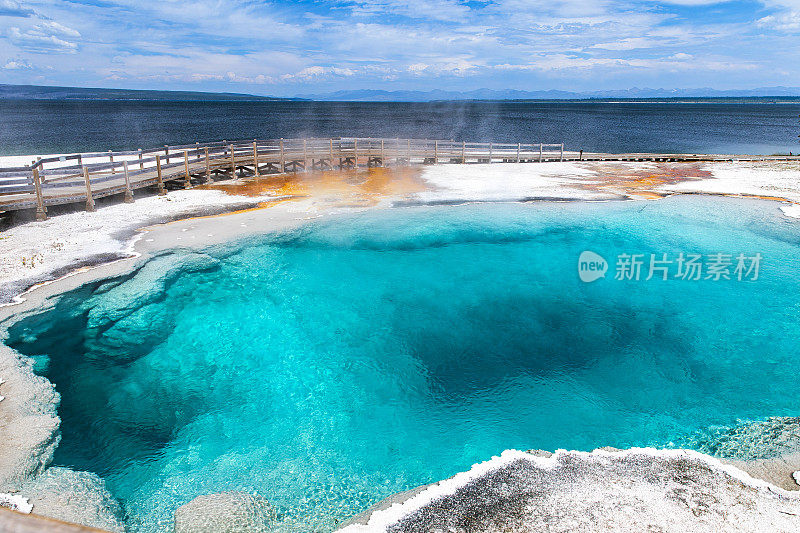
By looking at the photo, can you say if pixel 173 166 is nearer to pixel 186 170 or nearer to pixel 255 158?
pixel 186 170

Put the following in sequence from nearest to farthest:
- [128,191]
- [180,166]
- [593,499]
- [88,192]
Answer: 1. [593,499]
2. [88,192]
3. [128,191]
4. [180,166]

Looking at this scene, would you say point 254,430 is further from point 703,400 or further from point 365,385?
point 703,400

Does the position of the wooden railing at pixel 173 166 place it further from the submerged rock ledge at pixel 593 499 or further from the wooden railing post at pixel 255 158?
the submerged rock ledge at pixel 593 499

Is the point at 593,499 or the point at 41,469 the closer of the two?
the point at 593,499

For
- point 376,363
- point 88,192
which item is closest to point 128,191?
point 88,192

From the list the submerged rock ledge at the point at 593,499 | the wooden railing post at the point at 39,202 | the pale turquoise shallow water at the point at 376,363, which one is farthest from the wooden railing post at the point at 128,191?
the submerged rock ledge at the point at 593,499
